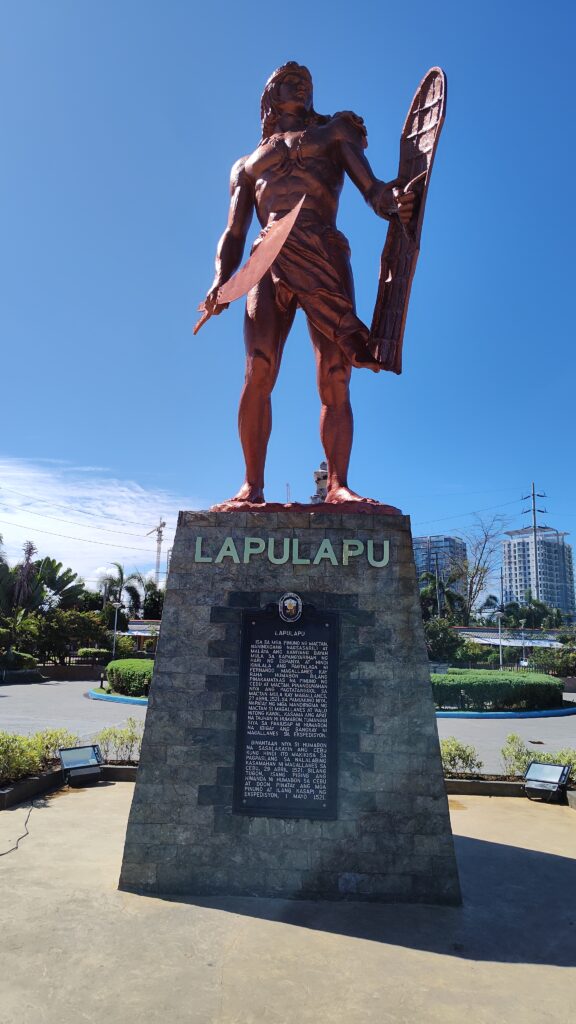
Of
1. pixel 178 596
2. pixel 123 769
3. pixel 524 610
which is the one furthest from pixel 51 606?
Answer: pixel 524 610

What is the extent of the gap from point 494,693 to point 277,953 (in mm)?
17297

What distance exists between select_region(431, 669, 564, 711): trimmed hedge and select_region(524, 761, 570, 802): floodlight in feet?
40.0

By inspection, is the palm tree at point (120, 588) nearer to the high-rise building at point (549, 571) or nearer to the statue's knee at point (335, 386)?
the statue's knee at point (335, 386)

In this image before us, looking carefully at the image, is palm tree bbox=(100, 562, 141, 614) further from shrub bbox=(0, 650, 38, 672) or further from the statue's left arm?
the statue's left arm

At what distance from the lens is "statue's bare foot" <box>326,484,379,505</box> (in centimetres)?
564

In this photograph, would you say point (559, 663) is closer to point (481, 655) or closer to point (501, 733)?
point (481, 655)

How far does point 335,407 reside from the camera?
6227mm

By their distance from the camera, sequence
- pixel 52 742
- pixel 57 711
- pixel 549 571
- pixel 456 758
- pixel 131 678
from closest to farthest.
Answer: pixel 456 758
pixel 52 742
pixel 57 711
pixel 131 678
pixel 549 571

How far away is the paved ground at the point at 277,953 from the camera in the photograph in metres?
3.29

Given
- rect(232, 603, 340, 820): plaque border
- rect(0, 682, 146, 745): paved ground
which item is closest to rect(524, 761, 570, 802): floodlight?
rect(232, 603, 340, 820): plaque border

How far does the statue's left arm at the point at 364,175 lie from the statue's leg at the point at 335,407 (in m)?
1.25

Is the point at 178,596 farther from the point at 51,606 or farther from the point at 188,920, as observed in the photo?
the point at 51,606

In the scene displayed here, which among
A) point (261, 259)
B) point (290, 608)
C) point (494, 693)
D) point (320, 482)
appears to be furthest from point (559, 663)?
point (261, 259)

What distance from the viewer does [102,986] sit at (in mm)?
3438
